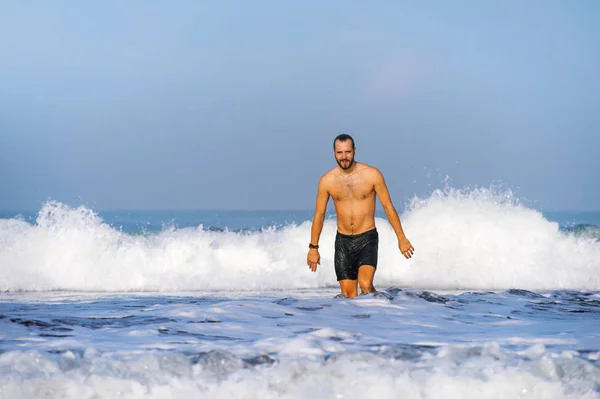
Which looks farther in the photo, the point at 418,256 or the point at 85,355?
the point at 418,256

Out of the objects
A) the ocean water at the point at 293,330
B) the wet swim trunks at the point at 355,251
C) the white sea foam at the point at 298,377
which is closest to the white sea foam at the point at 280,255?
the ocean water at the point at 293,330

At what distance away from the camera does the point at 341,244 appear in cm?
951

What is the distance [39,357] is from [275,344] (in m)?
2.03

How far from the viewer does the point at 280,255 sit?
62.0 ft

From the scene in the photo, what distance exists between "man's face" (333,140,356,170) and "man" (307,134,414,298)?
0.09ft

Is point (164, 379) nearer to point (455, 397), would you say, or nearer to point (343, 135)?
point (455, 397)

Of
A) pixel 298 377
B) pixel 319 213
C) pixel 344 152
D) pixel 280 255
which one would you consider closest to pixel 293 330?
pixel 298 377

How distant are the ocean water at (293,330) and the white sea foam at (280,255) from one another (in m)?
0.06

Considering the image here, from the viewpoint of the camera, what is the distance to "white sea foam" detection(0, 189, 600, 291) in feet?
53.6

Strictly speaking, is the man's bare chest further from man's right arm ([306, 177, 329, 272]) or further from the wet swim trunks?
the wet swim trunks

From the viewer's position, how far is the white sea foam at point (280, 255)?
53.6 ft

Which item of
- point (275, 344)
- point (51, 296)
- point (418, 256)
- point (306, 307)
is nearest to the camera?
point (275, 344)

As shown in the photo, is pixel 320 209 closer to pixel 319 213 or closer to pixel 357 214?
pixel 319 213

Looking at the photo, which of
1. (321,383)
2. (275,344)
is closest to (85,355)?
(275,344)
